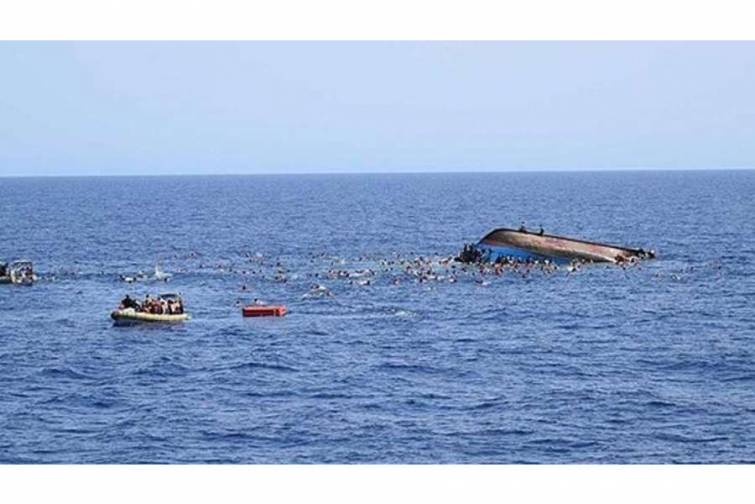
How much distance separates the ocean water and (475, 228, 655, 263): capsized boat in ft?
12.9

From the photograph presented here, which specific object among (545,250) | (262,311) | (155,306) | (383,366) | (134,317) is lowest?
(383,366)

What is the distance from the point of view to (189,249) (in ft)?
455

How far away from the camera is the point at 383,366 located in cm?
6831

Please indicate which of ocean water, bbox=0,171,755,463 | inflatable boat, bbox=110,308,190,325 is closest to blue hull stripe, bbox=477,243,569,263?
ocean water, bbox=0,171,755,463

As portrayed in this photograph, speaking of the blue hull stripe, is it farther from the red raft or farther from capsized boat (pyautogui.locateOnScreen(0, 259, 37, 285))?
capsized boat (pyautogui.locateOnScreen(0, 259, 37, 285))

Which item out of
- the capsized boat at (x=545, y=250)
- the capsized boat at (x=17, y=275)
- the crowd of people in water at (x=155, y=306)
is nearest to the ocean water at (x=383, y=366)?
the crowd of people in water at (x=155, y=306)

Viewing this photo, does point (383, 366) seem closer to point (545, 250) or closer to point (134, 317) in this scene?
point (134, 317)

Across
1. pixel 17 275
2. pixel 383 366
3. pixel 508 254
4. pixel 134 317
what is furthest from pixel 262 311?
pixel 508 254

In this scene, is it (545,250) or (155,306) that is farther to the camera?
(545,250)

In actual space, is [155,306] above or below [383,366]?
above

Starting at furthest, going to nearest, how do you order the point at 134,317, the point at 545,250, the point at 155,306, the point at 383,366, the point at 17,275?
the point at 545,250
the point at 17,275
the point at 155,306
the point at 134,317
the point at 383,366

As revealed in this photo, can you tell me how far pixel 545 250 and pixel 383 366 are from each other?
2070 inches

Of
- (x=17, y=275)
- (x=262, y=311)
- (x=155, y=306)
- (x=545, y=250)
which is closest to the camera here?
(x=155, y=306)
